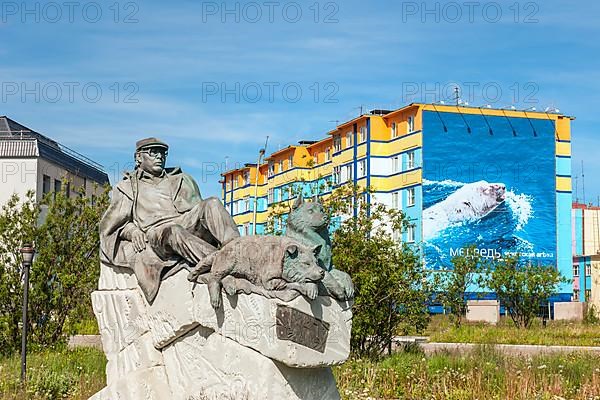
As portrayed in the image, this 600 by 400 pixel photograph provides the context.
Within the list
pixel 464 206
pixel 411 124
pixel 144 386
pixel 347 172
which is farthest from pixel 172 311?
pixel 347 172

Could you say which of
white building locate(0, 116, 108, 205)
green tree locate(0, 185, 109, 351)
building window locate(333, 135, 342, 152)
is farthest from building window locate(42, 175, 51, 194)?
green tree locate(0, 185, 109, 351)

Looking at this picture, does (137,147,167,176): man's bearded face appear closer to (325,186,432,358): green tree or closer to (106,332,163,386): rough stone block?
(106,332,163,386): rough stone block

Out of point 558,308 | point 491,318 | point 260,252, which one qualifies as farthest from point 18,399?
point 558,308

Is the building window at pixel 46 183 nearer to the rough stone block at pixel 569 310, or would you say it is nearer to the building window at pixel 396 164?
the building window at pixel 396 164

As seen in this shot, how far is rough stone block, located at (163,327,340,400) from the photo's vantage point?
660cm

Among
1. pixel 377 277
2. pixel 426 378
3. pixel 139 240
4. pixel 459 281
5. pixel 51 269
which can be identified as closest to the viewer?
pixel 139 240

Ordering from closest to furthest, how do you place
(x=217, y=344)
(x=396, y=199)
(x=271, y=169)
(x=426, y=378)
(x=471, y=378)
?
1. (x=217, y=344)
2. (x=471, y=378)
3. (x=426, y=378)
4. (x=396, y=199)
5. (x=271, y=169)

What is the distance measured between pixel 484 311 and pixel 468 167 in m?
12.4

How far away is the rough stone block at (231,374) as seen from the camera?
6.60 m

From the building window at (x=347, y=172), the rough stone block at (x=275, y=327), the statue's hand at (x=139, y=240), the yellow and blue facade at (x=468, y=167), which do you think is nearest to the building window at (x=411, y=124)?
the yellow and blue facade at (x=468, y=167)

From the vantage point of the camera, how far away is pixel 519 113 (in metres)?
46.4

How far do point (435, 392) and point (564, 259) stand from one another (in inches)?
1574

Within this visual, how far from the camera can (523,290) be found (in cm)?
2906

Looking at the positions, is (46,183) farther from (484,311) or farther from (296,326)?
(296,326)
